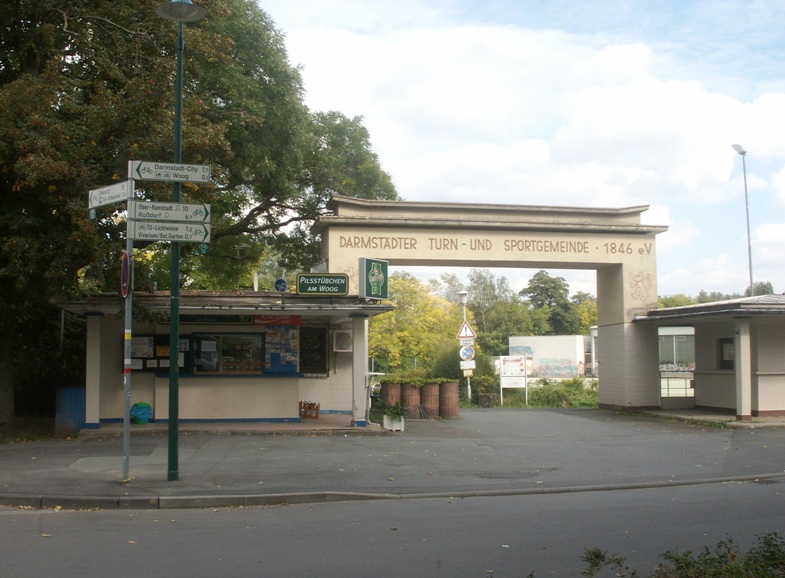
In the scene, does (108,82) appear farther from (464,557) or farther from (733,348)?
(733,348)

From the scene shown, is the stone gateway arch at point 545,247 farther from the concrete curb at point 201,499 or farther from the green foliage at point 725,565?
the green foliage at point 725,565

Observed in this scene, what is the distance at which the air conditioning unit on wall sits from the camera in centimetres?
2038

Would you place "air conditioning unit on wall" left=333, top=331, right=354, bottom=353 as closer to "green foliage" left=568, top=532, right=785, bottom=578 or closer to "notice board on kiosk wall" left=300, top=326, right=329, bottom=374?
"notice board on kiosk wall" left=300, top=326, right=329, bottom=374

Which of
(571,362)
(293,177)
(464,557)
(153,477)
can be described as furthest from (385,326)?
(464,557)

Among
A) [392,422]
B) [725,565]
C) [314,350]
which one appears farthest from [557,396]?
[725,565]

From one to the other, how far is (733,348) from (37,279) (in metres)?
18.7

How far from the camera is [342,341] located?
20.5 meters

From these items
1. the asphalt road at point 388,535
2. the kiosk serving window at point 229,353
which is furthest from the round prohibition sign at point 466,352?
the asphalt road at point 388,535

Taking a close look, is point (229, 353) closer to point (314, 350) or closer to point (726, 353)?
point (314, 350)

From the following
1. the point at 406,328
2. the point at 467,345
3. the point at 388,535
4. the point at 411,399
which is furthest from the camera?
the point at 406,328

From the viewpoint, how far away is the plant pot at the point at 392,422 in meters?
18.7

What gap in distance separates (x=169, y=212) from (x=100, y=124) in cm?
471

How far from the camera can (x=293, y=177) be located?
23.8 meters

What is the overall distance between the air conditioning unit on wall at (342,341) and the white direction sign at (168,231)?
9.01 meters
